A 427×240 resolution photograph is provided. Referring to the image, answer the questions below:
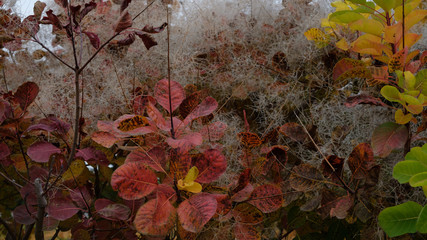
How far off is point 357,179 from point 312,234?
7.3 inches

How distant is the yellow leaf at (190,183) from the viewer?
0.47 meters

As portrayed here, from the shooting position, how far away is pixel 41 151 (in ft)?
2.07

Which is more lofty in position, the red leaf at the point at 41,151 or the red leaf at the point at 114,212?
the red leaf at the point at 41,151

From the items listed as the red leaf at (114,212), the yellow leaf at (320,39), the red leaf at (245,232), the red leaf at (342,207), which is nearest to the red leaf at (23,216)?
the red leaf at (114,212)

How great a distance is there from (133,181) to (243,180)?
0.50ft

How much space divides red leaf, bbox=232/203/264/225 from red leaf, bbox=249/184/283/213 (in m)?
0.01

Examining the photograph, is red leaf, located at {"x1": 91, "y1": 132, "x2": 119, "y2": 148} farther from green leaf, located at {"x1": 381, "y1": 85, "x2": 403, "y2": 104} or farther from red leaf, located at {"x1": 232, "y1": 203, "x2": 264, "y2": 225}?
→ green leaf, located at {"x1": 381, "y1": 85, "x2": 403, "y2": 104}

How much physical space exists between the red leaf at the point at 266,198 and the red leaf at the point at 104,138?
222 mm

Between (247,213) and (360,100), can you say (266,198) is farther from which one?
(360,100)

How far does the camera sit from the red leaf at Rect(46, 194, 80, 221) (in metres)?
0.60

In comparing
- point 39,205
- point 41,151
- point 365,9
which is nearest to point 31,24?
point 41,151

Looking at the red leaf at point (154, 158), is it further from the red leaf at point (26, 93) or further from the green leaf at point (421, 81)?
the green leaf at point (421, 81)

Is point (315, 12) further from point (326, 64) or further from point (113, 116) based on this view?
point (113, 116)

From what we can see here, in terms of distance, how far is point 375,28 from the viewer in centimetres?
59
